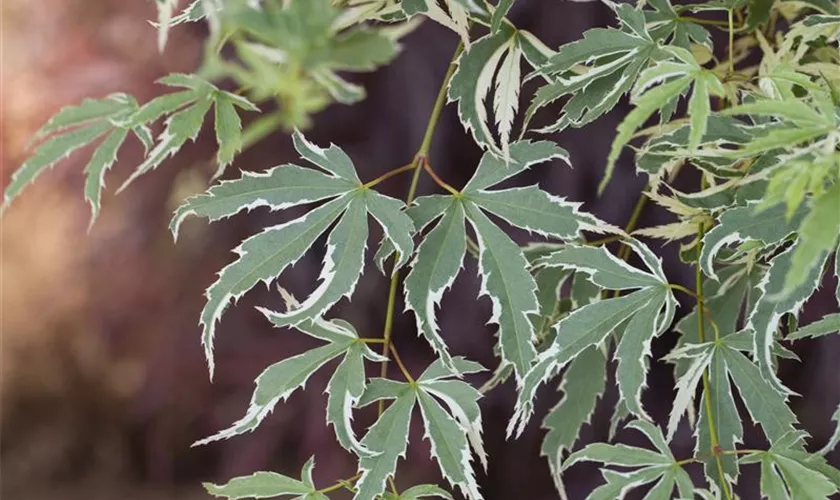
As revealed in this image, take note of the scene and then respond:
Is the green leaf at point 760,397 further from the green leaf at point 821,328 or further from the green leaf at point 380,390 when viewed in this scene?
the green leaf at point 380,390

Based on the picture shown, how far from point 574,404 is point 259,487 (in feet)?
0.75

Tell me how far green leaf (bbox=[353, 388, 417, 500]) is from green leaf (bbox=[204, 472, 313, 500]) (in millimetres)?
40

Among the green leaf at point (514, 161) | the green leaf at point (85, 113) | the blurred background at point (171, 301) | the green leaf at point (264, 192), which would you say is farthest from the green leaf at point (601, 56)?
the blurred background at point (171, 301)

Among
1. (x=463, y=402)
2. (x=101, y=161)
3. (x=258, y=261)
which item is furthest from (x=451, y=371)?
(x=101, y=161)

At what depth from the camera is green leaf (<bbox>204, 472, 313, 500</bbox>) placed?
444mm

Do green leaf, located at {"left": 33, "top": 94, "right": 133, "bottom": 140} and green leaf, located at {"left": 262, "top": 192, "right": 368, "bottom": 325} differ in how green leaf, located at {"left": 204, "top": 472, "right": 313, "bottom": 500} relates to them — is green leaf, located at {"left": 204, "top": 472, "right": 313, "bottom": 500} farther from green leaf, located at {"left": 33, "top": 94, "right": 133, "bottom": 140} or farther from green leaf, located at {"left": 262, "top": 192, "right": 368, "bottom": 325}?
green leaf, located at {"left": 33, "top": 94, "right": 133, "bottom": 140}

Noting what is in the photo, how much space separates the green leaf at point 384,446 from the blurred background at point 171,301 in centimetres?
50

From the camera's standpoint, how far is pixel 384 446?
44cm

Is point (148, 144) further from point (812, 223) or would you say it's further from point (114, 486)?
point (114, 486)

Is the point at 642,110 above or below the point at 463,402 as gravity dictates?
above

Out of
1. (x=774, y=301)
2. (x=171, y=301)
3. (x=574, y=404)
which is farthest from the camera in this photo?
(x=171, y=301)

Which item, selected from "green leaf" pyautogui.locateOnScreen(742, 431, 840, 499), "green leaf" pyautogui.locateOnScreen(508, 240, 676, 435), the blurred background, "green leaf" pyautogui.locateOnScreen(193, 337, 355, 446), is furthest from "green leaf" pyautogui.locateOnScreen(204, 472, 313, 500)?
the blurred background

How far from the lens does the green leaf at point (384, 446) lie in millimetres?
430

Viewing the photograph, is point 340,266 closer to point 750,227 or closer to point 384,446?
point 384,446
